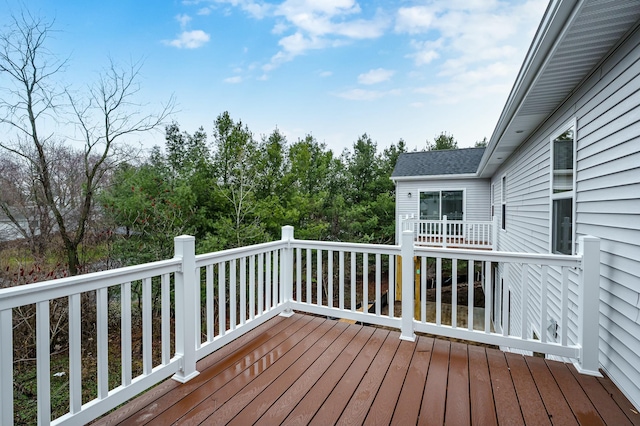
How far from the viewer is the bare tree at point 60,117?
18.3 ft

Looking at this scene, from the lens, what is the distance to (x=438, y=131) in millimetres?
24625

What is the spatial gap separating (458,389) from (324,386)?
0.95 meters

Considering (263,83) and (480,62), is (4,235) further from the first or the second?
(480,62)

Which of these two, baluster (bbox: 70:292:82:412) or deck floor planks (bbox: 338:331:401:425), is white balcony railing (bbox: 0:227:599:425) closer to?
baluster (bbox: 70:292:82:412)

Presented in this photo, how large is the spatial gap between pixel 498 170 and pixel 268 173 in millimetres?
7529

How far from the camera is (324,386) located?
2209 millimetres

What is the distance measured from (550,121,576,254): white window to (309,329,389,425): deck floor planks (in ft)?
7.96

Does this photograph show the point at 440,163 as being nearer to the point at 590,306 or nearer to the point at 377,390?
the point at 590,306

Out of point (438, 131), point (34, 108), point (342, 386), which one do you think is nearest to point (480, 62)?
point (342, 386)

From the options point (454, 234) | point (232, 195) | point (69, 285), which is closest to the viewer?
point (69, 285)

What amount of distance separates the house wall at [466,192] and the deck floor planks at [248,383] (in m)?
9.56

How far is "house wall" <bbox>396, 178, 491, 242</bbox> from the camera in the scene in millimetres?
11008

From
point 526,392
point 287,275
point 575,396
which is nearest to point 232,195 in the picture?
point 287,275

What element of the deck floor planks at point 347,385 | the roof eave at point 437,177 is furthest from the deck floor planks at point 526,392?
the roof eave at point 437,177
